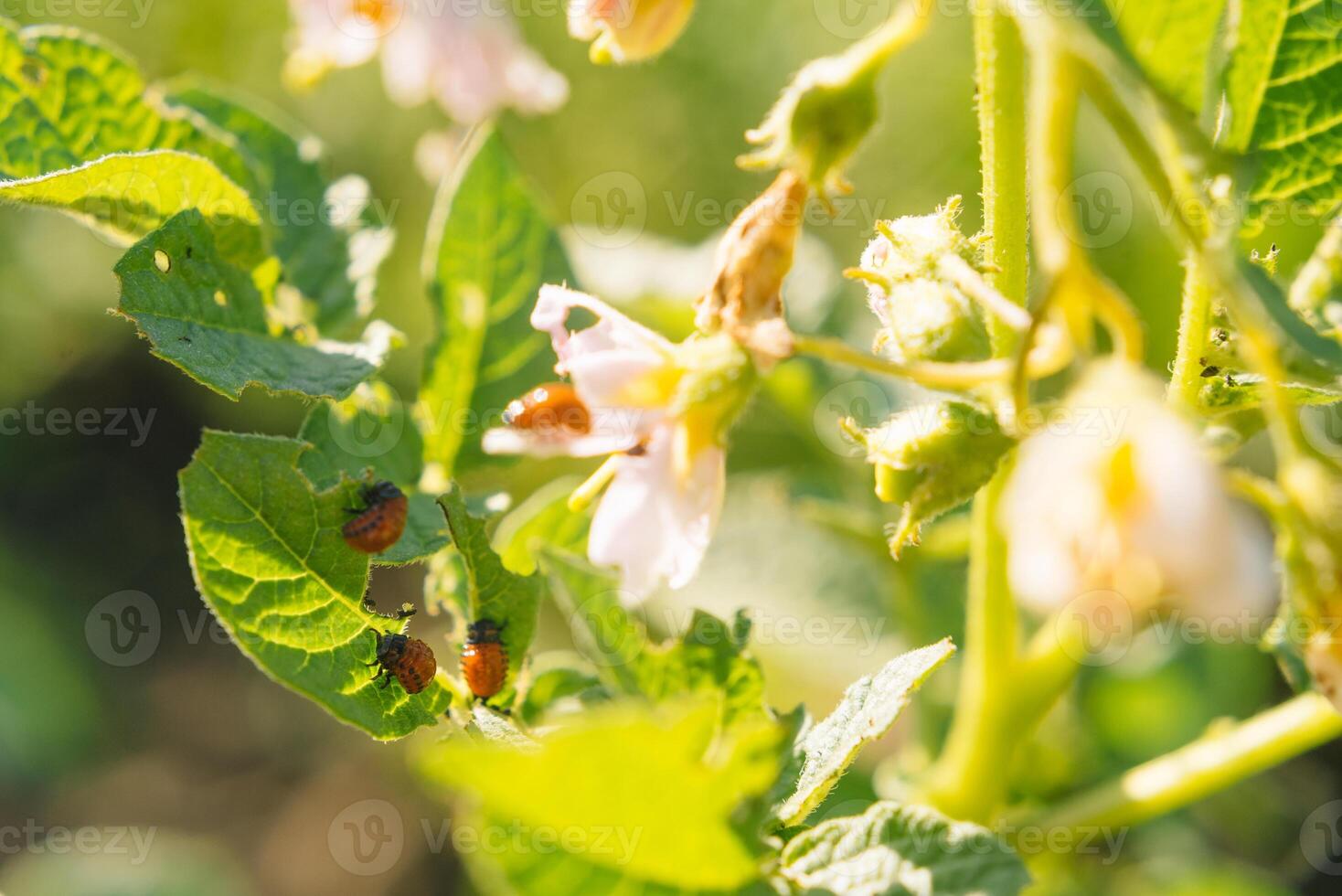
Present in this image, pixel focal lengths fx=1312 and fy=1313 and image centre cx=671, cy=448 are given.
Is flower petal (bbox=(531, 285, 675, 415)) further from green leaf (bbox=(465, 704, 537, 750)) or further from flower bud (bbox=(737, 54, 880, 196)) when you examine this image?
green leaf (bbox=(465, 704, 537, 750))

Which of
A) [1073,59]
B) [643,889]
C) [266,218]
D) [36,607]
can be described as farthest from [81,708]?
[1073,59]

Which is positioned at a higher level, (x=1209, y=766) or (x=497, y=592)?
(x=497, y=592)

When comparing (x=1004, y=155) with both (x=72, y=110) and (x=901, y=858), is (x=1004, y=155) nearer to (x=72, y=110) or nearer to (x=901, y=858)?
(x=901, y=858)

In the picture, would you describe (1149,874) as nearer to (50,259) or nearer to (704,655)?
(704,655)

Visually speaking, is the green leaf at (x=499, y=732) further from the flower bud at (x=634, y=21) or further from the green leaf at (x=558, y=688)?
the flower bud at (x=634, y=21)

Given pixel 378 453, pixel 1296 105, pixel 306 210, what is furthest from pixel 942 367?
pixel 306 210

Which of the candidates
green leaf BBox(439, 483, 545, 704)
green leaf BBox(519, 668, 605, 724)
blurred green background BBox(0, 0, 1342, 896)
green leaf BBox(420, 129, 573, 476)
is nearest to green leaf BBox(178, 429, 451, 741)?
green leaf BBox(439, 483, 545, 704)

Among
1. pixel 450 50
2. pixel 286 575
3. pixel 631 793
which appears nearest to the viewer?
pixel 631 793
